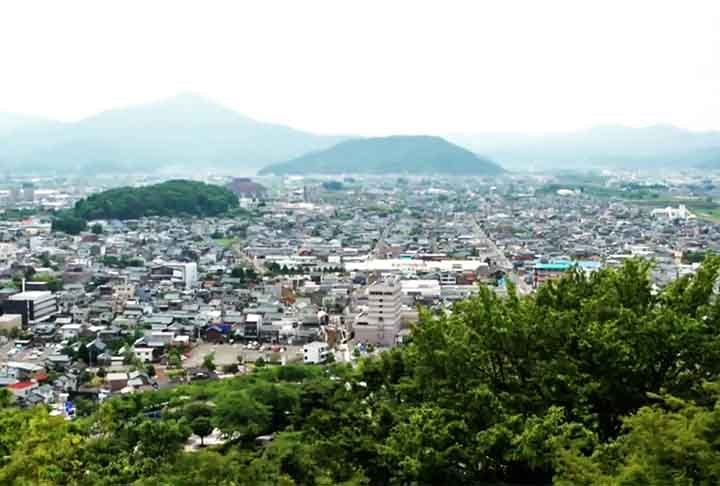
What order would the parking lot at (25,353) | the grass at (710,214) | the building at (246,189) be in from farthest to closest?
1. the building at (246,189)
2. the grass at (710,214)
3. the parking lot at (25,353)

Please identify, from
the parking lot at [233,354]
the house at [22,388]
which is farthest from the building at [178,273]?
the house at [22,388]

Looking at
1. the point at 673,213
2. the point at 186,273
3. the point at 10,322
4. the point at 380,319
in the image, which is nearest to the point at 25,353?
the point at 10,322

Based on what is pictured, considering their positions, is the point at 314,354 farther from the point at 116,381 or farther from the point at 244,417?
the point at 244,417

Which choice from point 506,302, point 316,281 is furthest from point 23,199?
point 506,302

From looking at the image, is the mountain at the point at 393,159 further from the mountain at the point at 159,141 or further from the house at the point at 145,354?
the house at the point at 145,354

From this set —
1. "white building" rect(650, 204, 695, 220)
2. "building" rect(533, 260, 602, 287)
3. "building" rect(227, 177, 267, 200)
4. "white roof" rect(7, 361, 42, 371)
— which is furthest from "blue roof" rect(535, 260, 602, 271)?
"building" rect(227, 177, 267, 200)

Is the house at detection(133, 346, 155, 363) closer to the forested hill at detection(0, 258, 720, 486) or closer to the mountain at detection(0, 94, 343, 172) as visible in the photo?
the forested hill at detection(0, 258, 720, 486)
